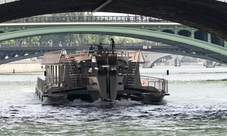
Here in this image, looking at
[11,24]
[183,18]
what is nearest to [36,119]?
[183,18]

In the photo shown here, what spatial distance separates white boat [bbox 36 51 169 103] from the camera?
3244 cm

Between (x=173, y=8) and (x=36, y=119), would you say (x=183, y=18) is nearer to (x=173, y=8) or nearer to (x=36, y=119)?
(x=173, y=8)

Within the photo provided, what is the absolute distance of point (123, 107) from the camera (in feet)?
105

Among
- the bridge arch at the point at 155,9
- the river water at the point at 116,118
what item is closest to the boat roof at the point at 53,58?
the river water at the point at 116,118

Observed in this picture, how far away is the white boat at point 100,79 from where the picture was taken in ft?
106

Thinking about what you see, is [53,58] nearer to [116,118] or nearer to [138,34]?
[116,118]

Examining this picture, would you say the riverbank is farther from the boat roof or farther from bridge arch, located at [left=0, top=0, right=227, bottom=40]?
bridge arch, located at [left=0, top=0, right=227, bottom=40]

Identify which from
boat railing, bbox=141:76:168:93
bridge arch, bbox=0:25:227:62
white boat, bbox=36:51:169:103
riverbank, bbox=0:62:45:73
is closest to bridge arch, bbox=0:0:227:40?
white boat, bbox=36:51:169:103

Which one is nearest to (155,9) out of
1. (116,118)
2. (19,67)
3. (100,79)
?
(100,79)

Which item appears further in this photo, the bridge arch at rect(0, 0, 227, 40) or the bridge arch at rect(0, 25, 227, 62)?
the bridge arch at rect(0, 25, 227, 62)

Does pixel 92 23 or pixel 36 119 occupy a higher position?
pixel 92 23

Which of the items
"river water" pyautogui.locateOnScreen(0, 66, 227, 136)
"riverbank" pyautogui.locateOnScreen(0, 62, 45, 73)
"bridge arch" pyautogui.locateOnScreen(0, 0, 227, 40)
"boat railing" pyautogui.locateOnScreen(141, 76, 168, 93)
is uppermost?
"bridge arch" pyautogui.locateOnScreen(0, 0, 227, 40)

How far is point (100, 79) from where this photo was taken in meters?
32.2

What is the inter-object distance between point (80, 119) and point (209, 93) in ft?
63.5
